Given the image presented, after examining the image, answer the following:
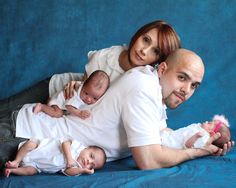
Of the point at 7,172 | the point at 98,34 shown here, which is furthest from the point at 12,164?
the point at 98,34

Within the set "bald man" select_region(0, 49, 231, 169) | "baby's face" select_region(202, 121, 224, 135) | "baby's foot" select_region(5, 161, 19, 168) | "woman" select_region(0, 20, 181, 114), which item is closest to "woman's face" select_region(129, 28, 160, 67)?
"woman" select_region(0, 20, 181, 114)

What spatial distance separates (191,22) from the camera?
2.45 metres

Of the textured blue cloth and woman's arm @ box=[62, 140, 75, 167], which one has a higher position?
the textured blue cloth

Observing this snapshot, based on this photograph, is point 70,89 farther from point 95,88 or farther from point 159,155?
point 159,155

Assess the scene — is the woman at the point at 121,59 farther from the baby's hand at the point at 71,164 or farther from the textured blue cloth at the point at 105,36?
the baby's hand at the point at 71,164

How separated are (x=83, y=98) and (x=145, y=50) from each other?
0.36m

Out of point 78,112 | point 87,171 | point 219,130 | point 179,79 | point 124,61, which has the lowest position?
point 87,171

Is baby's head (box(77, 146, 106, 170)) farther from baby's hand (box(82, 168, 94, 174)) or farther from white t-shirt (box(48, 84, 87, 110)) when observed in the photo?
white t-shirt (box(48, 84, 87, 110))

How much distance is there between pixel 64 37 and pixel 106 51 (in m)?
0.46

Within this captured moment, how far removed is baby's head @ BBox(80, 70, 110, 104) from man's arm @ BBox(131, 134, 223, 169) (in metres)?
0.29

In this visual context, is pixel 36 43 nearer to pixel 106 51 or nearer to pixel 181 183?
pixel 106 51

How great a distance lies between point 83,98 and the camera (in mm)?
1812

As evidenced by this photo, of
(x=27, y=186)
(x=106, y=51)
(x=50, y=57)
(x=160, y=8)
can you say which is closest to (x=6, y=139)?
(x=27, y=186)

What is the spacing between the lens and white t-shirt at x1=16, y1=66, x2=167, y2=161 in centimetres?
159
